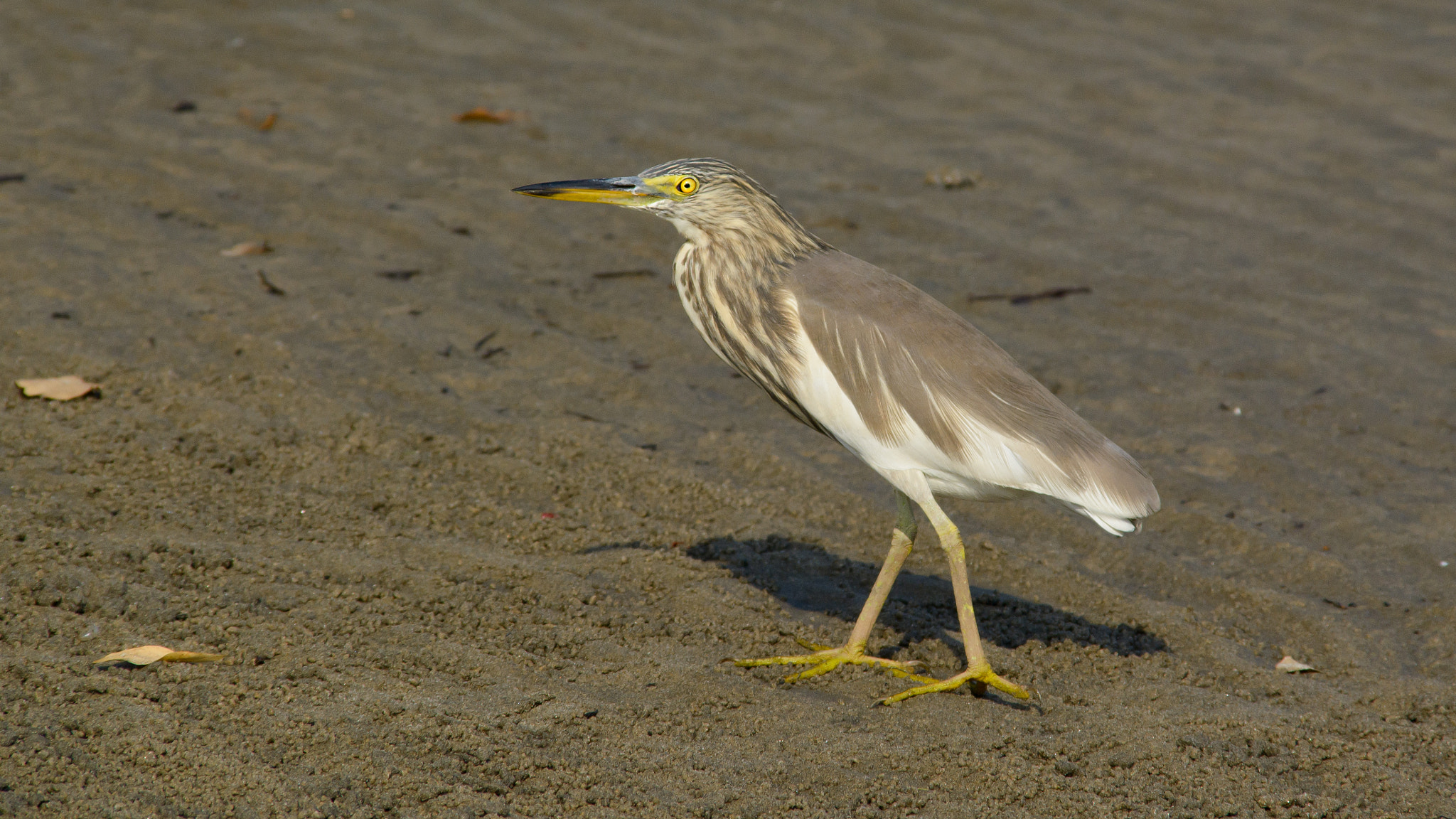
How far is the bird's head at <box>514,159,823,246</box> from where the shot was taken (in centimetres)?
393

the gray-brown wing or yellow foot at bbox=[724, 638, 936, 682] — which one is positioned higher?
the gray-brown wing

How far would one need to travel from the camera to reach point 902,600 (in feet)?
14.5

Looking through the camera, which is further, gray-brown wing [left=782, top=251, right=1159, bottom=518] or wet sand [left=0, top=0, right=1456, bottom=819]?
gray-brown wing [left=782, top=251, right=1159, bottom=518]

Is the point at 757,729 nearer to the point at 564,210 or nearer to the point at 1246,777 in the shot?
the point at 1246,777

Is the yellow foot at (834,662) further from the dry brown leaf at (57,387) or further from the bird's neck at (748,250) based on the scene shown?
the dry brown leaf at (57,387)

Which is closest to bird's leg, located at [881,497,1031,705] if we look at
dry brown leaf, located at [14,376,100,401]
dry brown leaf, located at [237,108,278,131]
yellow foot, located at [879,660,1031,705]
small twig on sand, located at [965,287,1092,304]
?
yellow foot, located at [879,660,1031,705]

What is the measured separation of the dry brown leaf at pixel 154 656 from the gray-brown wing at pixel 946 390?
6.22 feet

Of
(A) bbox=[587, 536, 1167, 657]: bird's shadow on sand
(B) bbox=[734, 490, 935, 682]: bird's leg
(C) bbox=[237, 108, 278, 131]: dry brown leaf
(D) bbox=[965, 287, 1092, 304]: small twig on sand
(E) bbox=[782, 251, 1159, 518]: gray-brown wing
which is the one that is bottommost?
(A) bbox=[587, 536, 1167, 657]: bird's shadow on sand

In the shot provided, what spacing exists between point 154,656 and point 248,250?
11.4 feet

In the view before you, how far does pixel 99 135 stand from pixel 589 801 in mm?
5897

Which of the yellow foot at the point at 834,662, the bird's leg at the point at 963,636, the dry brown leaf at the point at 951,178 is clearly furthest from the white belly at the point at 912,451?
the dry brown leaf at the point at 951,178

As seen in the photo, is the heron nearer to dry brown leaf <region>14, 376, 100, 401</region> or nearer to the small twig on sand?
dry brown leaf <region>14, 376, 100, 401</region>

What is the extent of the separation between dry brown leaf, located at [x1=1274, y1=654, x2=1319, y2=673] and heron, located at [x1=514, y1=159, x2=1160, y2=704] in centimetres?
87

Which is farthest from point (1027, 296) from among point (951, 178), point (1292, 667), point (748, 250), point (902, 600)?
point (748, 250)
